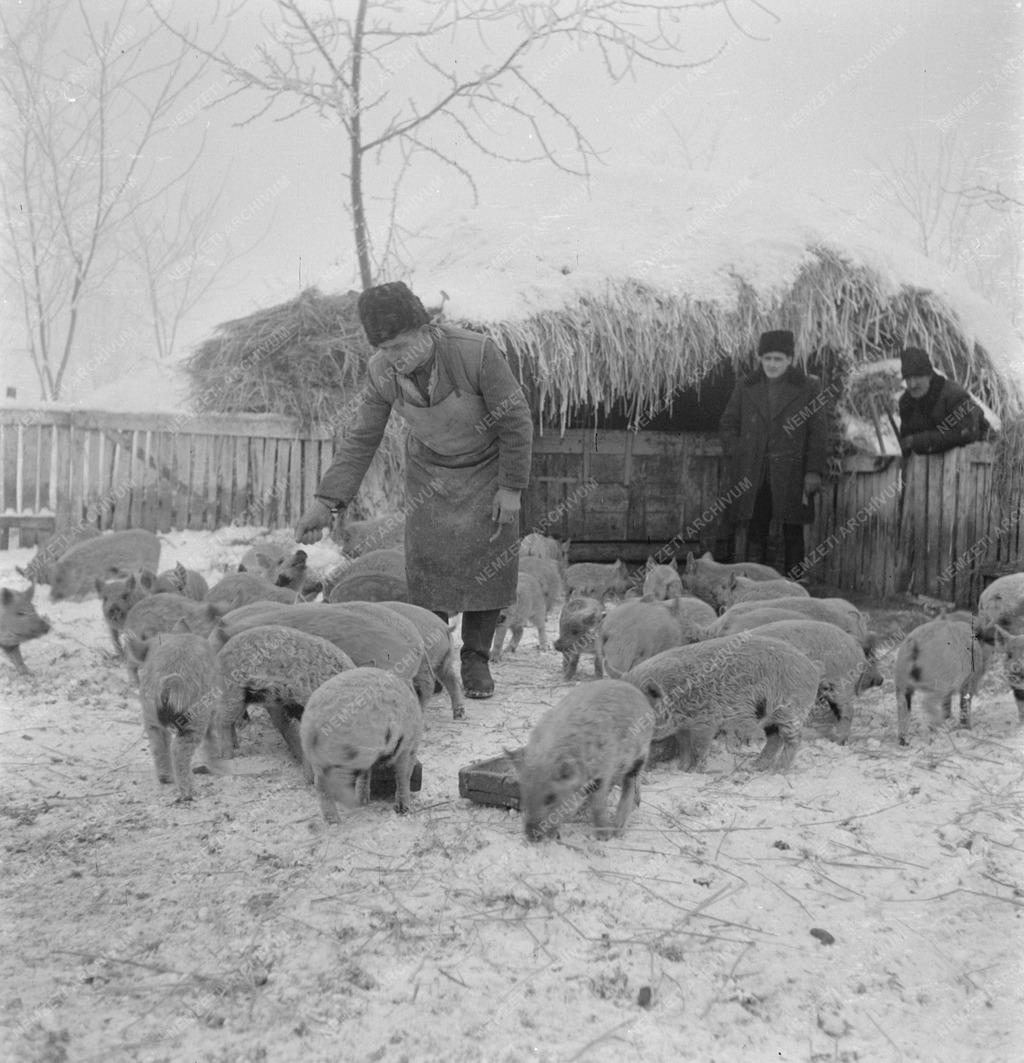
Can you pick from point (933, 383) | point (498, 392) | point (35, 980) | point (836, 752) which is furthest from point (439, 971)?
point (933, 383)

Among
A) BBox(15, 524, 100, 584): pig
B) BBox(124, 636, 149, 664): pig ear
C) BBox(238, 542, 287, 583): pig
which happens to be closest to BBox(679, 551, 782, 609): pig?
BBox(238, 542, 287, 583): pig

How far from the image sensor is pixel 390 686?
3.72m

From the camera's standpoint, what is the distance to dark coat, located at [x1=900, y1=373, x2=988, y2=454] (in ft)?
29.6

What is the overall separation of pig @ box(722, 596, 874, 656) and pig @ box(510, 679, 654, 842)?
1.96 metres

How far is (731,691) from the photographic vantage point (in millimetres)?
→ 4180

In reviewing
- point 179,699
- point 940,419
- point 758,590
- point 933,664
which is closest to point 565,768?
point 179,699

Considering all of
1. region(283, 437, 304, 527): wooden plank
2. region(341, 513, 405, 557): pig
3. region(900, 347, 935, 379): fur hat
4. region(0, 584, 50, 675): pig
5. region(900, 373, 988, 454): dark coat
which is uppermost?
region(900, 347, 935, 379): fur hat

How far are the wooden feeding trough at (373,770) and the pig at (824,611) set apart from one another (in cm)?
217

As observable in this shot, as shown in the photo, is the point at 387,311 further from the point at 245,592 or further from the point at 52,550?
the point at 52,550

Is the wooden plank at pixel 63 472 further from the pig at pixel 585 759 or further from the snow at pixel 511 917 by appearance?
the pig at pixel 585 759

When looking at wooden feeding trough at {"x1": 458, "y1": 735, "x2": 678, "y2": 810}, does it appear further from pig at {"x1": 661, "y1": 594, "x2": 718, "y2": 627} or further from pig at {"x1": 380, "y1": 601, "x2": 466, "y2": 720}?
pig at {"x1": 661, "y1": 594, "x2": 718, "y2": 627}

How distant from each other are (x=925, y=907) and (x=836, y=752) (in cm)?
149

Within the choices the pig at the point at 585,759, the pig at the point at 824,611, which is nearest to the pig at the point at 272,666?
the pig at the point at 585,759

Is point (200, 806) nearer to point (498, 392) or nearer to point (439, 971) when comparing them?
point (439, 971)
